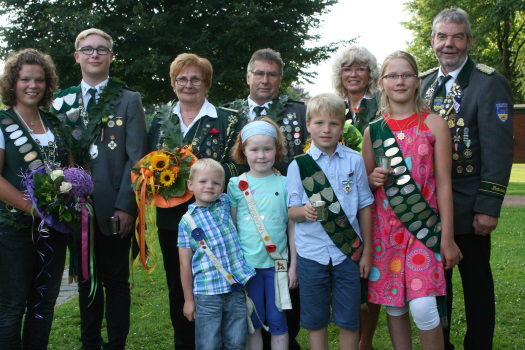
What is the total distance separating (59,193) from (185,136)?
1065 millimetres

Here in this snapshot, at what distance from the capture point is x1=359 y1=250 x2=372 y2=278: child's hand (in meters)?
3.60

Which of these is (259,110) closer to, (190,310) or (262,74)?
(262,74)

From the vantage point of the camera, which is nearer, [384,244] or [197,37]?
[384,244]

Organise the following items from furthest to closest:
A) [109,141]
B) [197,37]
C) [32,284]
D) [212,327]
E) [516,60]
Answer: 1. [516,60]
2. [197,37]
3. [109,141]
4. [32,284]
5. [212,327]

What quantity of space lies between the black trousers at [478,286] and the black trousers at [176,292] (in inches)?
83.5

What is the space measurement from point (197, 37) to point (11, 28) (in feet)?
23.2

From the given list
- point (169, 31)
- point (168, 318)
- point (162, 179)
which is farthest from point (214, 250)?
point (169, 31)

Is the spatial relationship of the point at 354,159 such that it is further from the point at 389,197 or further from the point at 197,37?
the point at 197,37

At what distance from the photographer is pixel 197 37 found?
768 inches

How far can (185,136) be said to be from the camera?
429 cm

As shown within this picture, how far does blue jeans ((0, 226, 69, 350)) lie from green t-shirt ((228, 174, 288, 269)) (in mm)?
1324

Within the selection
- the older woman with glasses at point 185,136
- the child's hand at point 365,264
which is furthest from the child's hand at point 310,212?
the older woman with glasses at point 185,136

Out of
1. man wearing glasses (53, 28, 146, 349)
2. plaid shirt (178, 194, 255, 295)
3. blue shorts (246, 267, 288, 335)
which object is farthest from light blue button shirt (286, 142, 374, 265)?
man wearing glasses (53, 28, 146, 349)

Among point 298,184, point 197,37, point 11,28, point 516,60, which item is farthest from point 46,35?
point 516,60
